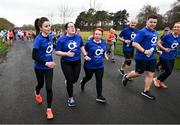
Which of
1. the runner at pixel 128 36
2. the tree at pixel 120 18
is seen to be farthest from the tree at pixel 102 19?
the runner at pixel 128 36

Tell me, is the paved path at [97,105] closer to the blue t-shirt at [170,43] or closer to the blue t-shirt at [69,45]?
the blue t-shirt at [170,43]

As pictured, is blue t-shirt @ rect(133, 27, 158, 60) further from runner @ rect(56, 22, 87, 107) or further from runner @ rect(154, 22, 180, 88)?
runner @ rect(56, 22, 87, 107)

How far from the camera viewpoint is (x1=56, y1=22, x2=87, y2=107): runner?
19.6ft

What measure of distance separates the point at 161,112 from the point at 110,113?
1038 millimetres

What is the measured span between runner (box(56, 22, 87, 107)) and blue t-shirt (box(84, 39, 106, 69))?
16 cm

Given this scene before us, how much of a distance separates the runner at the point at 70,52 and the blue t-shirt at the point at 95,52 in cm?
16

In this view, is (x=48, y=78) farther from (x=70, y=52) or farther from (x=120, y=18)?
(x=120, y=18)

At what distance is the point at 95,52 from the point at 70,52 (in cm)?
61

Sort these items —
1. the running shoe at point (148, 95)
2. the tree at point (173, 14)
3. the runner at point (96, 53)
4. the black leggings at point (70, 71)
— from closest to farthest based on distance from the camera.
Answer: the black leggings at point (70, 71)
the runner at point (96, 53)
the running shoe at point (148, 95)
the tree at point (173, 14)

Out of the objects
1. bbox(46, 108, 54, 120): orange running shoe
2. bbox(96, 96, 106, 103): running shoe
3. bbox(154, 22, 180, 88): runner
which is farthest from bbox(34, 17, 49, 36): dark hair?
bbox(154, 22, 180, 88): runner

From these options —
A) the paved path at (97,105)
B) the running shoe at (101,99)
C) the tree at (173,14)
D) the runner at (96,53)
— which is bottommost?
the paved path at (97,105)

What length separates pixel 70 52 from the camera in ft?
19.7

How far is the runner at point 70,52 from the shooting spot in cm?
597

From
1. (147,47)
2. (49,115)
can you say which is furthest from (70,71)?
(147,47)
